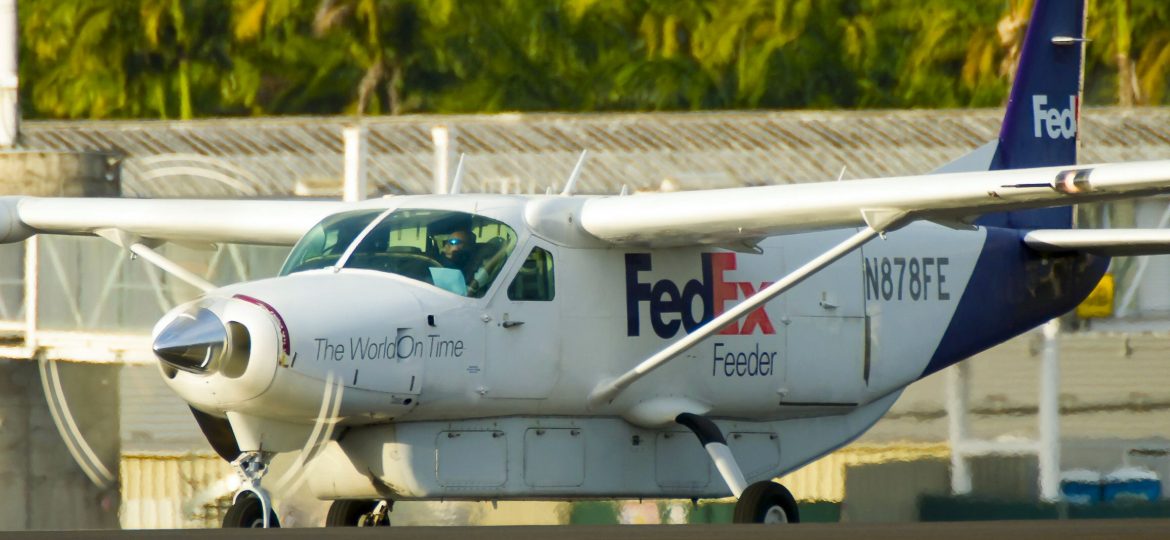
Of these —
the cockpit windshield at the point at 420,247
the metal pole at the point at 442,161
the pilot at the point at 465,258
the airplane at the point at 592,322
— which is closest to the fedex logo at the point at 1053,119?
the airplane at the point at 592,322

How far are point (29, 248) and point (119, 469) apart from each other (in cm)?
255

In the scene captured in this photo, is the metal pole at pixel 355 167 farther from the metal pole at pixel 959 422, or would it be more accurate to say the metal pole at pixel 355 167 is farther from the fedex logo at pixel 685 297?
the fedex logo at pixel 685 297

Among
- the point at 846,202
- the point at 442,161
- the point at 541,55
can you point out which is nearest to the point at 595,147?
the point at 442,161

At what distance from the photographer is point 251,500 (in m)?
10.6

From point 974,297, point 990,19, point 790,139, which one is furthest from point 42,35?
point 974,297

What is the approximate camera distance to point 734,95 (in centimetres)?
3847

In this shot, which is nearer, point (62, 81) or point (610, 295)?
point (610, 295)

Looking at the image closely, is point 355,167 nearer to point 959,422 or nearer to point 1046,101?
point 959,422

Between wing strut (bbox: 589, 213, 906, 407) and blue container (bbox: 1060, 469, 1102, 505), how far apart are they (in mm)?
3973

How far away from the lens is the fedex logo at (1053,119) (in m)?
14.5

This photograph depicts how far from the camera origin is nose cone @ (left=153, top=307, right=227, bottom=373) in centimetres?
985

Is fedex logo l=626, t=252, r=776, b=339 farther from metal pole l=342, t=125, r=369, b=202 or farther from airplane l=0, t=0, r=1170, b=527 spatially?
metal pole l=342, t=125, r=369, b=202

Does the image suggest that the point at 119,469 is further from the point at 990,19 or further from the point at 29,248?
the point at 990,19

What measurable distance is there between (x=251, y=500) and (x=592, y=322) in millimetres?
2352
